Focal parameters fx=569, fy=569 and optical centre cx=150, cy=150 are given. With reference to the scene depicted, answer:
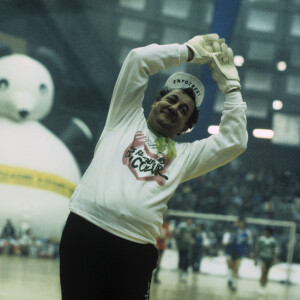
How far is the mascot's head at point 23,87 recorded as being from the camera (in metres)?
8.73

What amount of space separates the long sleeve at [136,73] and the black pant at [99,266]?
388 millimetres

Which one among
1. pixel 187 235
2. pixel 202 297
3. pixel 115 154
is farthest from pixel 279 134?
pixel 115 154

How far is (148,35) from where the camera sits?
9.15 metres

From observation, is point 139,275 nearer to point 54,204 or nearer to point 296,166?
point 54,204

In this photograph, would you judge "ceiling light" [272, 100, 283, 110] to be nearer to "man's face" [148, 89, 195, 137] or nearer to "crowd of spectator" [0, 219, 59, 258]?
"crowd of spectator" [0, 219, 59, 258]

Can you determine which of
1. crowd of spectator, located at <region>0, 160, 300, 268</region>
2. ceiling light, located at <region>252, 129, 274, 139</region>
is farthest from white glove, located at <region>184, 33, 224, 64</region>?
crowd of spectator, located at <region>0, 160, 300, 268</region>

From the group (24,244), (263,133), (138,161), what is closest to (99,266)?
(138,161)

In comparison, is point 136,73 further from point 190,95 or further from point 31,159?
point 31,159

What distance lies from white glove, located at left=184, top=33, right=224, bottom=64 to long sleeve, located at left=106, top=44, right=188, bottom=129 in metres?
0.04

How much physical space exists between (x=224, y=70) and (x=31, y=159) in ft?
24.5

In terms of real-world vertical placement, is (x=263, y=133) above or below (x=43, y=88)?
below

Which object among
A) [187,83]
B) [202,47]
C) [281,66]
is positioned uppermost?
[281,66]

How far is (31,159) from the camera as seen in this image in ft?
29.8

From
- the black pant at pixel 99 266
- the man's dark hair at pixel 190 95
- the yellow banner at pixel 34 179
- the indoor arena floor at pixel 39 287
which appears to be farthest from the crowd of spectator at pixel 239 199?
the black pant at pixel 99 266
